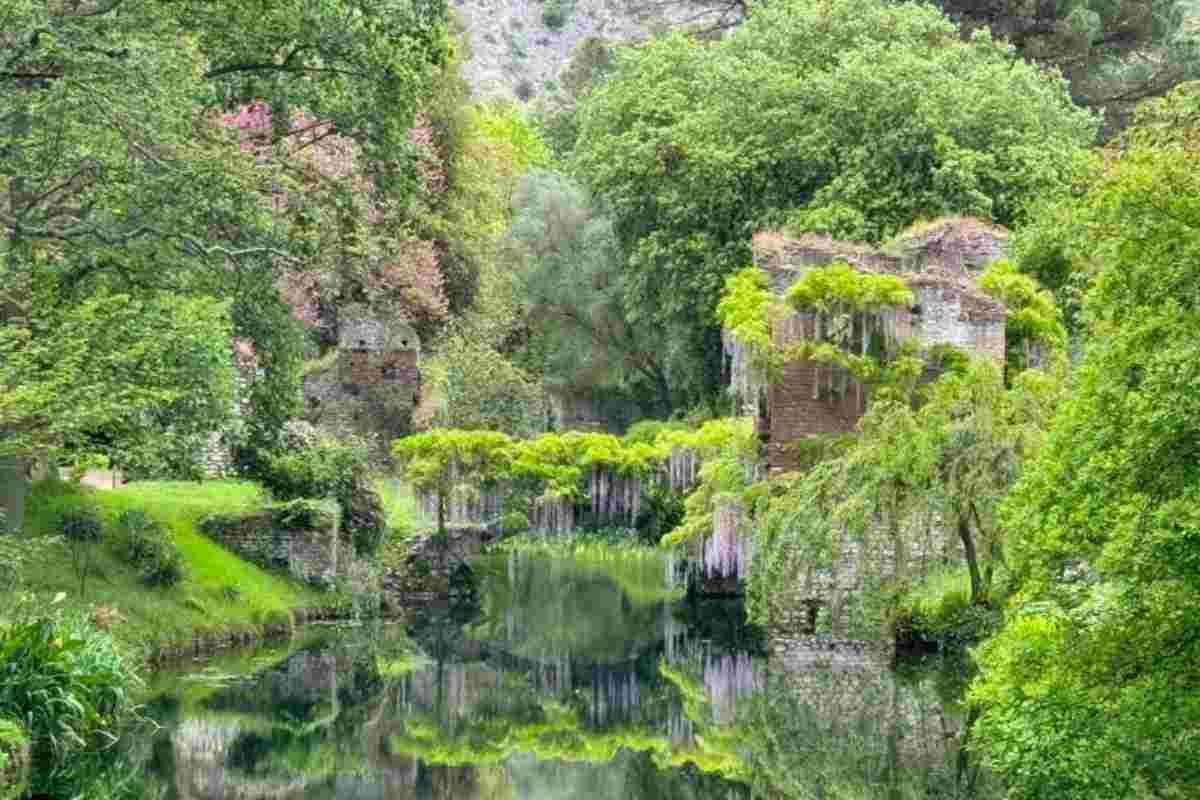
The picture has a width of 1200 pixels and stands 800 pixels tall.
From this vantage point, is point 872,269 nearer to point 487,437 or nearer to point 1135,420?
point 487,437

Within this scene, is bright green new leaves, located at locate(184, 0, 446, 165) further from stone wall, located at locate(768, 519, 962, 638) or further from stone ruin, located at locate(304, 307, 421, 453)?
stone ruin, located at locate(304, 307, 421, 453)

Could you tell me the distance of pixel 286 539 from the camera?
1441 inches

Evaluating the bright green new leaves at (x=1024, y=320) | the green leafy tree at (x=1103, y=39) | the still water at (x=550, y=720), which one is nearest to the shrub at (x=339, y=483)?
the still water at (x=550, y=720)

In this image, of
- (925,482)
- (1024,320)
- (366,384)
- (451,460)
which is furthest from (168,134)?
(366,384)

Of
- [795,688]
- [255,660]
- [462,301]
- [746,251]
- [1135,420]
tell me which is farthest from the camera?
[462,301]

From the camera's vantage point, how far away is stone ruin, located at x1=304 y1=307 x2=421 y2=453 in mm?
51031

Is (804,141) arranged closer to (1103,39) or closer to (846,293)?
(846,293)

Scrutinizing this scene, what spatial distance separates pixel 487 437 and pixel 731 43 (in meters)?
16.3

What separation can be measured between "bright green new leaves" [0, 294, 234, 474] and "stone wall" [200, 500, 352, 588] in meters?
6.10

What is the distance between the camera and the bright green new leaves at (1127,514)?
47.1ft

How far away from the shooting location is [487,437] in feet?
139

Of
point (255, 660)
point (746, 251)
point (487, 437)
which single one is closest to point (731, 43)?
point (746, 251)

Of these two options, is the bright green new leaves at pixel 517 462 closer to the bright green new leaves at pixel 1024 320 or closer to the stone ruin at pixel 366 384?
the stone ruin at pixel 366 384

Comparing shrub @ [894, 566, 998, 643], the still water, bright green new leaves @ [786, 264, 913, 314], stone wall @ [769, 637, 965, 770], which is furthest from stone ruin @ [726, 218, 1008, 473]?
shrub @ [894, 566, 998, 643]
